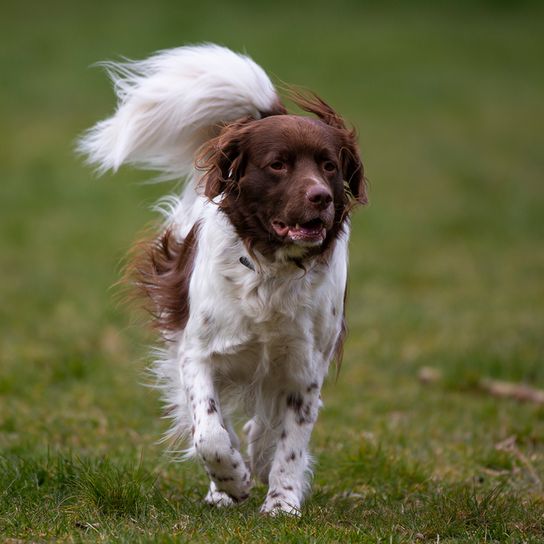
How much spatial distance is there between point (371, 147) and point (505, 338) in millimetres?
10264

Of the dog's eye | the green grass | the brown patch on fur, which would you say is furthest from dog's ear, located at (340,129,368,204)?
the green grass

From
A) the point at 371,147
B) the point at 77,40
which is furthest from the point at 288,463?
the point at 77,40

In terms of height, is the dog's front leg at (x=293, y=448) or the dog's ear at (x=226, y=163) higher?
the dog's ear at (x=226, y=163)

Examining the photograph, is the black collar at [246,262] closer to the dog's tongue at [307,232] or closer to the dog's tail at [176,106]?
the dog's tongue at [307,232]

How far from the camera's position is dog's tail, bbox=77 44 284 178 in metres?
5.27

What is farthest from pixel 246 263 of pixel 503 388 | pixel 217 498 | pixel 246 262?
pixel 503 388

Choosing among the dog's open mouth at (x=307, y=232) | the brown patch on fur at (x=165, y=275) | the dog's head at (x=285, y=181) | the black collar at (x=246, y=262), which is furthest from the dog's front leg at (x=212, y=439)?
the dog's open mouth at (x=307, y=232)

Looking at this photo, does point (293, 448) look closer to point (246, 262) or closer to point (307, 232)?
point (246, 262)

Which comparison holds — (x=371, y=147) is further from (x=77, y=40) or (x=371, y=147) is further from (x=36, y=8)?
(x=36, y=8)

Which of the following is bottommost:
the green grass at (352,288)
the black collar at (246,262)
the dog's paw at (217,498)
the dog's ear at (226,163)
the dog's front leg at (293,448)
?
the green grass at (352,288)

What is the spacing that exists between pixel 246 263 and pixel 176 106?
1090 millimetres

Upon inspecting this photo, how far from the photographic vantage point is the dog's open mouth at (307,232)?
4.48 meters

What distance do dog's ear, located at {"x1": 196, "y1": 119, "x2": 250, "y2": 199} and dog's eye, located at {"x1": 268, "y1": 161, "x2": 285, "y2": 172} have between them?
0.54 ft

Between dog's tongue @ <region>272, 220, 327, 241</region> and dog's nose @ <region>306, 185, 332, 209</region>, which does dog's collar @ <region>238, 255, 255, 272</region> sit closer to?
dog's tongue @ <region>272, 220, 327, 241</region>
